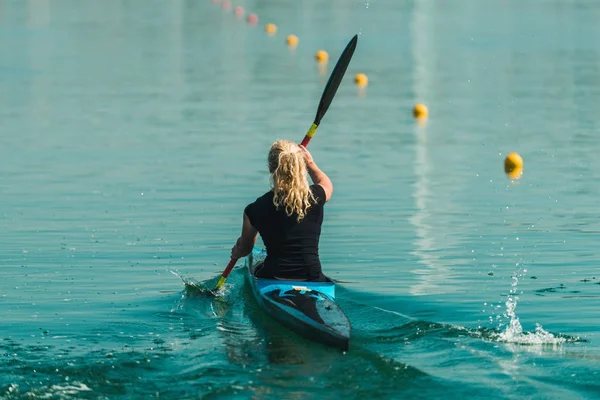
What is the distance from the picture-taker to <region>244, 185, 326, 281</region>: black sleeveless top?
9.59 metres

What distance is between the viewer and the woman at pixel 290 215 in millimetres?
9398

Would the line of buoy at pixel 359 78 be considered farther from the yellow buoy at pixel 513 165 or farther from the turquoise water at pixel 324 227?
the turquoise water at pixel 324 227

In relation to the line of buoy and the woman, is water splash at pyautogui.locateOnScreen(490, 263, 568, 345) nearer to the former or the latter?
the woman

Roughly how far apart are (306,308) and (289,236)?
742 millimetres

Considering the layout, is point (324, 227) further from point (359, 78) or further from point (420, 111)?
point (359, 78)

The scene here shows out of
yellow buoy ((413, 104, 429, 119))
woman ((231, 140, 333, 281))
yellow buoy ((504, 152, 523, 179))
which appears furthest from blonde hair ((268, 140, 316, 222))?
yellow buoy ((413, 104, 429, 119))

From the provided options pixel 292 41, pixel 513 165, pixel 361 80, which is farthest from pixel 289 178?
pixel 292 41

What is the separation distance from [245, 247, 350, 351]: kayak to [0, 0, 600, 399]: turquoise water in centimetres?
14

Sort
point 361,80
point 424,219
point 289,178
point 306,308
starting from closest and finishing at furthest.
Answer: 1. point 306,308
2. point 289,178
3. point 424,219
4. point 361,80

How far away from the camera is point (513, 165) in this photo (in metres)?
17.9

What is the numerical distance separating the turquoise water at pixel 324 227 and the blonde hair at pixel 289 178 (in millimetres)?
1086

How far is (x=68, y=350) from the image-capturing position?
8883mm

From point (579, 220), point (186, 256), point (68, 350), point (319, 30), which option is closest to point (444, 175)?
point (579, 220)

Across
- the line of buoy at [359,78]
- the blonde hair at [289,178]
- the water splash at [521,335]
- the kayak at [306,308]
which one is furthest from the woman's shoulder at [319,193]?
the line of buoy at [359,78]
